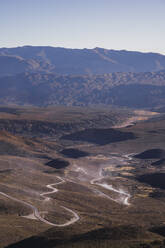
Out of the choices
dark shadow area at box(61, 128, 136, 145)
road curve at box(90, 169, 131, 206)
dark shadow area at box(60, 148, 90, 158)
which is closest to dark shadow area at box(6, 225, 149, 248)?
road curve at box(90, 169, 131, 206)

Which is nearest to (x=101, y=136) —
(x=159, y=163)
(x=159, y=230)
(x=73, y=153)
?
(x=73, y=153)

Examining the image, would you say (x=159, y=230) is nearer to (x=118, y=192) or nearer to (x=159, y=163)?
(x=118, y=192)

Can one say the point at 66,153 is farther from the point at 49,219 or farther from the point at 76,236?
the point at 76,236

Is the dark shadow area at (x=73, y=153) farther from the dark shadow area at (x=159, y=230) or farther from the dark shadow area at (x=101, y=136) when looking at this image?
the dark shadow area at (x=159, y=230)

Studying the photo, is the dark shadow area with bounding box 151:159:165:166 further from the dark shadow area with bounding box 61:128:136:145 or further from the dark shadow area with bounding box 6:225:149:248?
the dark shadow area with bounding box 6:225:149:248

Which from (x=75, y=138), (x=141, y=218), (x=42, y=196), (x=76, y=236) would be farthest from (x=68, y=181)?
(x=75, y=138)

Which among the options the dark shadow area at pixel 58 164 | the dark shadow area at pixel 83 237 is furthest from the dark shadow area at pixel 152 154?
the dark shadow area at pixel 83 237
